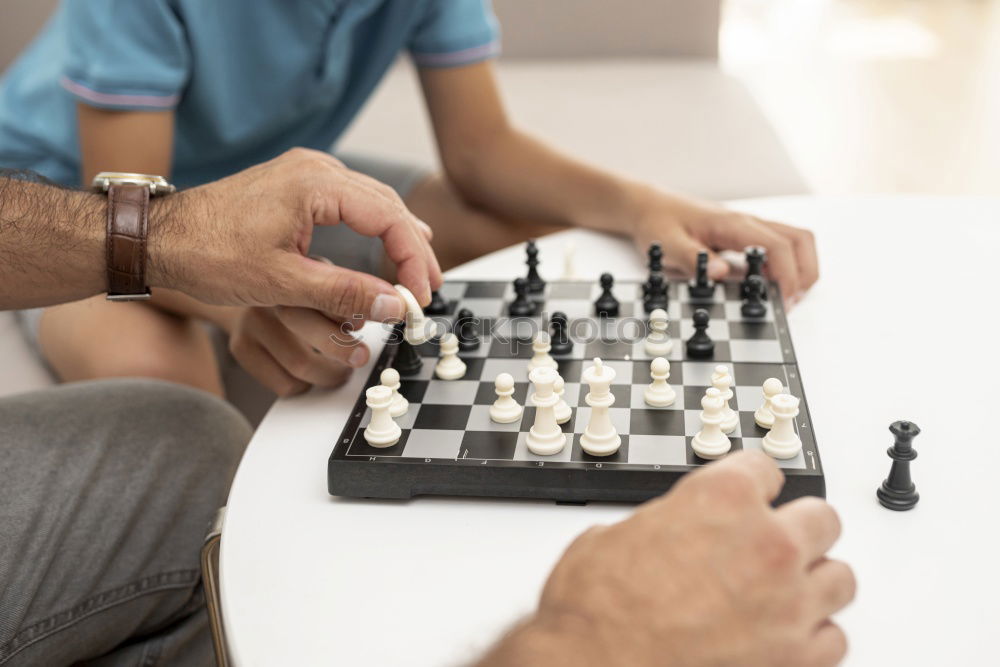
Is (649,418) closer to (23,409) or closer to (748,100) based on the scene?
(23,409)

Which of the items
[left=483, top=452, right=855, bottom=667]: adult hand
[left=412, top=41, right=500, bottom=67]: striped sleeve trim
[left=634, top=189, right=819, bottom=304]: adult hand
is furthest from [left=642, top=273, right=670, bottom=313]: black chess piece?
[left=412, top=41, right=500, bottom=67]: striped sleeve trim

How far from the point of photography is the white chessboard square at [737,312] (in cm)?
121

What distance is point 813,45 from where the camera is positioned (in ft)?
18.1

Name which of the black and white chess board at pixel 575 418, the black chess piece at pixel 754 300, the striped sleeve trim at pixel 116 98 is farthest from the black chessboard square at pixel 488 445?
the striped sleeve trim at pixel 116 98

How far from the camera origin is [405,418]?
1.02 meters

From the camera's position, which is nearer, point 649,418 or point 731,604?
point 731,604

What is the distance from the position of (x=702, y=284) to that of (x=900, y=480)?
1.53ft

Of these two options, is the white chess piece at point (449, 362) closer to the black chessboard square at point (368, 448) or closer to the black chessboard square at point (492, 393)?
the black chessboard square at point (492, 393)

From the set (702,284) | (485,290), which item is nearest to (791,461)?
(702,284)

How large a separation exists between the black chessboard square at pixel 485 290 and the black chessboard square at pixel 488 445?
0.37 m

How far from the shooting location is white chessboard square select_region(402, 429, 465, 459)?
938mm

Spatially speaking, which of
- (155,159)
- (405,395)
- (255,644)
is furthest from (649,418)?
(155,159)

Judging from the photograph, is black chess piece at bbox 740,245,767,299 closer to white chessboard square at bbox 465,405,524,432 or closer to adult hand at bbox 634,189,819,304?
adult hand at bbox 634,189,819,304

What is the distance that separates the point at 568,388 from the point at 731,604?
0.44m
